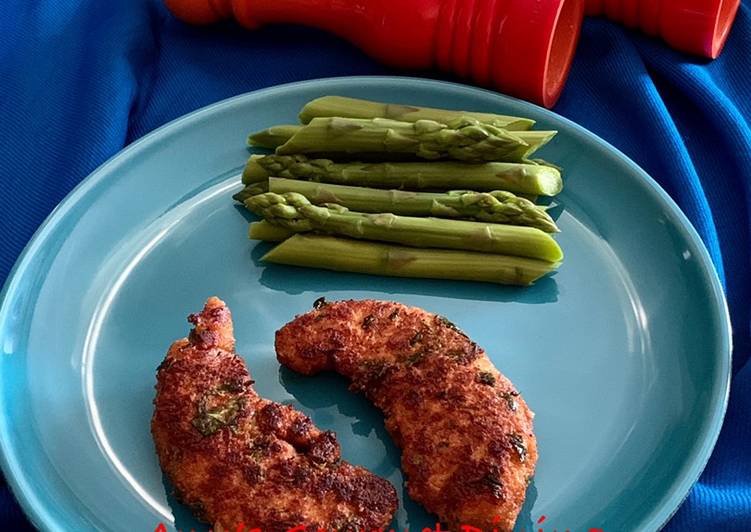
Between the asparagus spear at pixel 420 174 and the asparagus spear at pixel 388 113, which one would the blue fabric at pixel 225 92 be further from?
the asparagus spear at pixel 420 174

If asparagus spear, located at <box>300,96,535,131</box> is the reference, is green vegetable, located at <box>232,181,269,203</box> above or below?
below

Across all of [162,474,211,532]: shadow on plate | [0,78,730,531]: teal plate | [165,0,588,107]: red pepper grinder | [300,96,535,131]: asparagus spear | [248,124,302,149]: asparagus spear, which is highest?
[165,0,588,107]: red pepper grinder

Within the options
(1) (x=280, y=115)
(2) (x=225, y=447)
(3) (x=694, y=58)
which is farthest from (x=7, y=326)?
(3) (x=694, y=58)

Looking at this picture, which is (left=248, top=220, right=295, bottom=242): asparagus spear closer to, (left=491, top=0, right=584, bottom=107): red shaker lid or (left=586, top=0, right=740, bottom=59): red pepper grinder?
(left=491, top=0, right=584, bottom=107): red shaker lid

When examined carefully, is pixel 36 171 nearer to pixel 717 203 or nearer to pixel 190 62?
pixel 190 62

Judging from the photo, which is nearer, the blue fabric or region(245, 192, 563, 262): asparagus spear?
region(245, 192, 563, 262): asparagus spear

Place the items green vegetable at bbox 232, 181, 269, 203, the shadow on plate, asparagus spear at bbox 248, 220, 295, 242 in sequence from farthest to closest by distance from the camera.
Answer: green vegetable at bbox 232, 181, 269, 203 < asparagus spear at bbox 248, 220, 295, 242 < the shadow on plate

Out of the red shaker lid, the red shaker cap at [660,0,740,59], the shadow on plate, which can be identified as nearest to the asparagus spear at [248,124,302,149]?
the red shaker lid

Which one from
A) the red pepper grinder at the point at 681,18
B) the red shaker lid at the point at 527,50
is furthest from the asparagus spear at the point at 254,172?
the red pepper grinder at the point at 681,18
